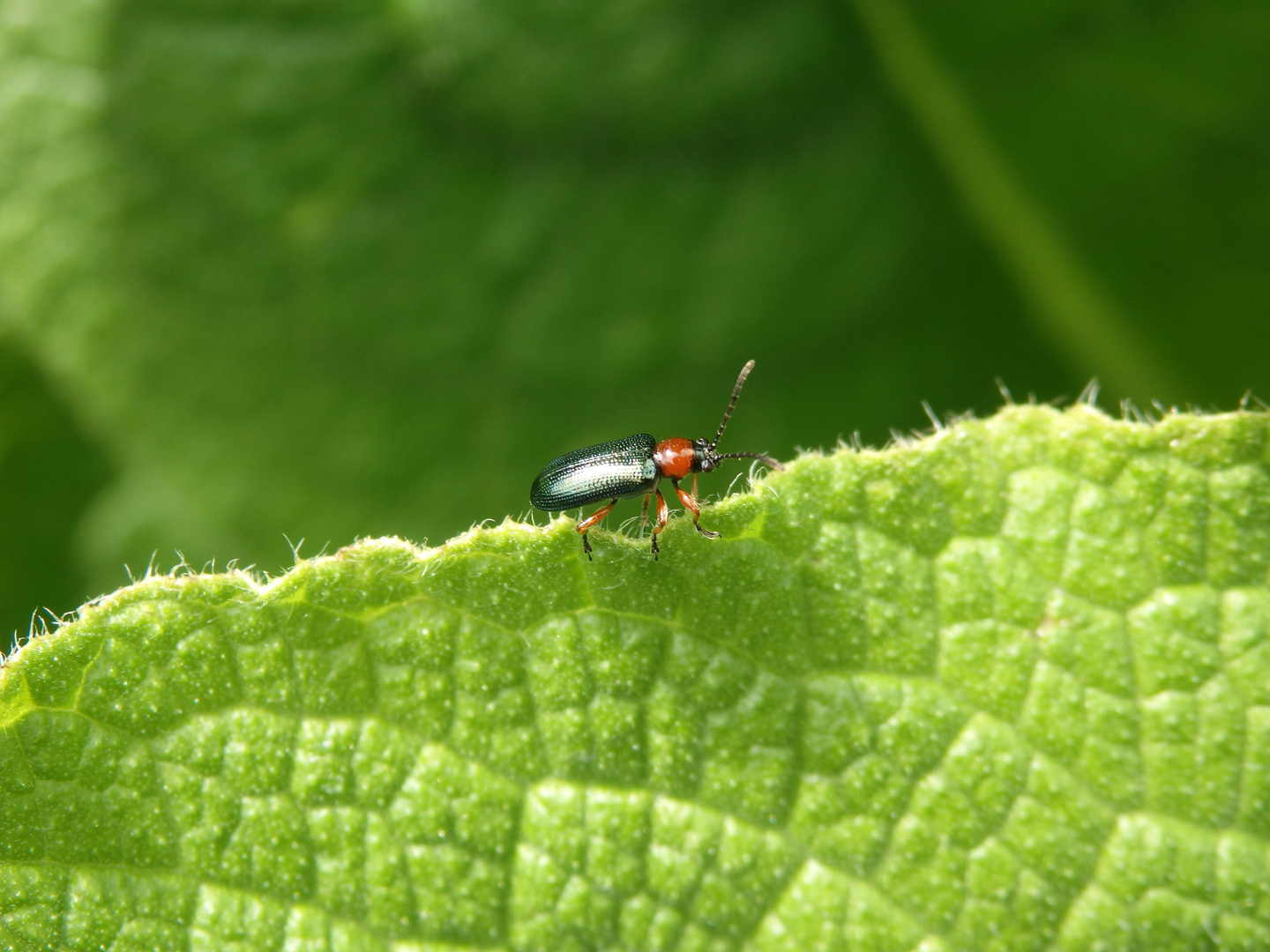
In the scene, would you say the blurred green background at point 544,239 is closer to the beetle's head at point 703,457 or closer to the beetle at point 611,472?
the beetle's head at point 703,457

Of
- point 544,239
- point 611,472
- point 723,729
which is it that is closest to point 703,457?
point 611,472

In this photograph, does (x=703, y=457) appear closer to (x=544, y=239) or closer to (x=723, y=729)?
(x=544, y=239)

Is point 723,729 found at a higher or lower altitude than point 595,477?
lower

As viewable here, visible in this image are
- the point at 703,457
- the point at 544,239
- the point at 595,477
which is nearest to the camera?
the point at 595,477

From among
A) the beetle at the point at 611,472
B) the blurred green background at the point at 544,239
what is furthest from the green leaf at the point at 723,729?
the blurred green background at the point at 544,239

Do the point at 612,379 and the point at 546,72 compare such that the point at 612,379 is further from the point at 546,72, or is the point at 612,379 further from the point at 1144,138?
the point at 1144,138

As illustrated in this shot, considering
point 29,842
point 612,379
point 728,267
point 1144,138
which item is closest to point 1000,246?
point 1144,138
